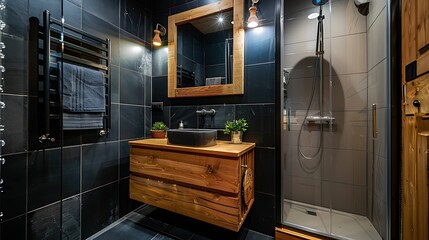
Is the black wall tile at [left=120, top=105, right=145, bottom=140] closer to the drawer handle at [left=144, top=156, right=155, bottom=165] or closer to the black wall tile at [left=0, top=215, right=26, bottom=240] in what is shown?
the drawer handle at [left=144, top=156, right=155, bottom=165]

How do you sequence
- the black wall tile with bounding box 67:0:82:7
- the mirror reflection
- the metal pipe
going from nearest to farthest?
the metal pipe → the black wall tile with bounding box 67:0:82:7 → the mirror reflection

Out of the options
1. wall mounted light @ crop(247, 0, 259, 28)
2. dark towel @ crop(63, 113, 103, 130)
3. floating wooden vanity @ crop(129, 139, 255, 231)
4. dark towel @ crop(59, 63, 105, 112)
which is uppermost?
wall mounted light @ crop(247, 0, 259, 28)

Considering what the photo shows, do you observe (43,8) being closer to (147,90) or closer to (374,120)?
(147,90)

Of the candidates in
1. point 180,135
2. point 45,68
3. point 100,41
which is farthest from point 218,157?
point 100,41

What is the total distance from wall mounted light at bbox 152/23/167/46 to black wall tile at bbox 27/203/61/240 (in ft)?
5.54

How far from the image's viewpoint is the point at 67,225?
1312 millimetres

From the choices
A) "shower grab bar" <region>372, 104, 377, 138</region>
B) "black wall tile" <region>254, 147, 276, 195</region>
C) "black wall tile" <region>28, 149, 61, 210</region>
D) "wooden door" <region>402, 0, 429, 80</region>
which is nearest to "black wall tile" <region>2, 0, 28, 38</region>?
"black wall tile" <region>28, 149, 61, 210</region>

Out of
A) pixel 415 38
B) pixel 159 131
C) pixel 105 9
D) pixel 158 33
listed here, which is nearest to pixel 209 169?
pixel 159 131

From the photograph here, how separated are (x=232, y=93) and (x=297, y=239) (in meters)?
1.33

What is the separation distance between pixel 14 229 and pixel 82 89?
0.98m

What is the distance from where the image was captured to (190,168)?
1.28 meters

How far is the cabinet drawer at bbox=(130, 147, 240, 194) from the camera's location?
1.15m

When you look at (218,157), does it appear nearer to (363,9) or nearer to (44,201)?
(44,201)

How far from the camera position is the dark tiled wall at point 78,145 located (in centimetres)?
105
